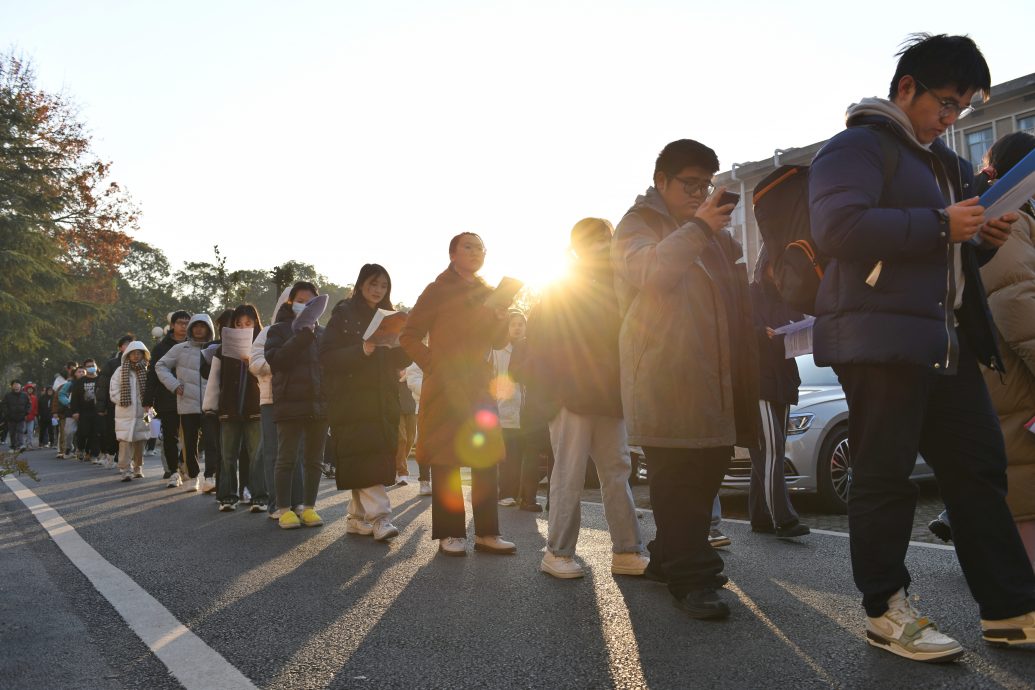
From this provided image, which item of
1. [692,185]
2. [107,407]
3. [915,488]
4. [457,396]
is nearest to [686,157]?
[692,185]

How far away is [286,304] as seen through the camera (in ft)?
25.8

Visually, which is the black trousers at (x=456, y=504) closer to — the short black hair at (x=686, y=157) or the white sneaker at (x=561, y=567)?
the white sneaker at (x=561, y=567)

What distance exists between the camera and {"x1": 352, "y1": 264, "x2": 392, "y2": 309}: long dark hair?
22.6 ft

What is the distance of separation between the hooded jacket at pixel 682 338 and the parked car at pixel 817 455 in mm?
3569

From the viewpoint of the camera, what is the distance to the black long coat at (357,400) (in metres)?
6.73

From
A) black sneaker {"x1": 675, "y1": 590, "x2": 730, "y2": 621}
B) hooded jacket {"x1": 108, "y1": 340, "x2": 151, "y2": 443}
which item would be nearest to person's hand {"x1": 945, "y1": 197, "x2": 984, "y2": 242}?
black sneaker {"x1": 675, "y1": 590, "x2": 730, "y2": 621}

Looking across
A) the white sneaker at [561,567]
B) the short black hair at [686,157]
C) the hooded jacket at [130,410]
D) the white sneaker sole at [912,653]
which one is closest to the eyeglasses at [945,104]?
the short black hair at [686,157]

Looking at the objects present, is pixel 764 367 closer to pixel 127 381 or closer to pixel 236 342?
pixel 236 342

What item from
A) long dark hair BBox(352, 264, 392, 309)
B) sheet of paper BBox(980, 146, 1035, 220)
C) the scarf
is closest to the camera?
sheet of paper BBox(980, 146, 1035, 220)

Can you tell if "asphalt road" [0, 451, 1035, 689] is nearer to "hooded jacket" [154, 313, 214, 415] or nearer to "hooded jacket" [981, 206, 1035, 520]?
"hooded jacket" [981, 206, 1035, 520]

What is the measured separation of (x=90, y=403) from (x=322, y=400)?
15.1m

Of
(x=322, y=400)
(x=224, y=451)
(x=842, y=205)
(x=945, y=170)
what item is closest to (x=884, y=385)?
(x=842, y=205)

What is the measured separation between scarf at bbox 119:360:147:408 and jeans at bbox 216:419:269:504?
5957mm

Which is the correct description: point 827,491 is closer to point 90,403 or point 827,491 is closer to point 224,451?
point 224,451
